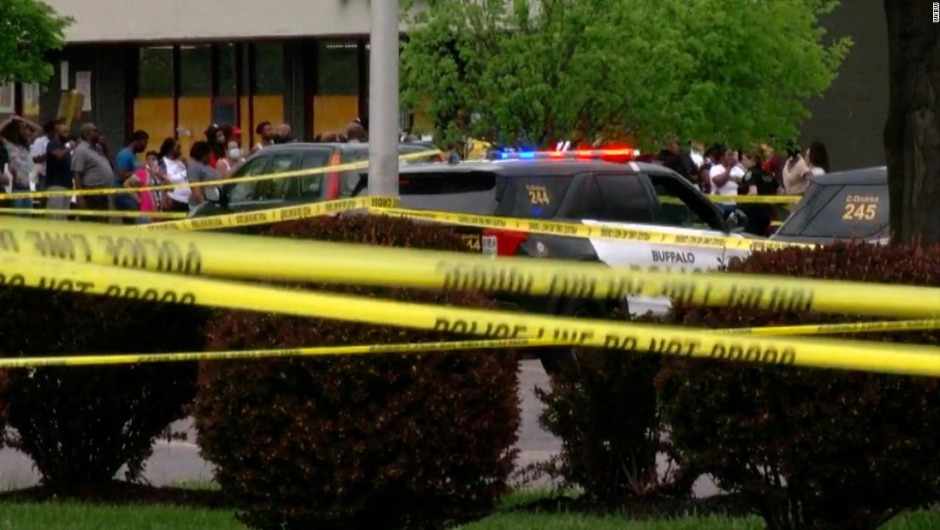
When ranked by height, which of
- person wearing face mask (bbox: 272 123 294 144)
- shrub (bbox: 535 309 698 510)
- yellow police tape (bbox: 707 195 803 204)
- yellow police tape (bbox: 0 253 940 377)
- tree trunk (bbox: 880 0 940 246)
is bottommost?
shrub (bbox: 535 309 698 510)

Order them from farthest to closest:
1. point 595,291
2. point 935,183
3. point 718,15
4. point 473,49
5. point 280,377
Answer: point 718,15
point 473,49
point 935,183
point 280,377
point 595,291

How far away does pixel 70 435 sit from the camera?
837 centimetres

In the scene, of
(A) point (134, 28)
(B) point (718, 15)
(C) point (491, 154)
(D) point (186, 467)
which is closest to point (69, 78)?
(A) point (134, 28)

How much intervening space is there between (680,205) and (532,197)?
165cm

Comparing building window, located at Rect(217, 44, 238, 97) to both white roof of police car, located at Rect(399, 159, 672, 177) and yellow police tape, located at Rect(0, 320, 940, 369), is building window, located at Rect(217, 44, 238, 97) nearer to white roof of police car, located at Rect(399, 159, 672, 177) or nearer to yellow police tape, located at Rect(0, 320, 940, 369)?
white roof of police car, located at Rect(399, 159, 672, 177)

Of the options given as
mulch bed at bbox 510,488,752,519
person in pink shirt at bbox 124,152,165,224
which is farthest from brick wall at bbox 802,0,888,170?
mulch bed at bbox 510,488,752,519

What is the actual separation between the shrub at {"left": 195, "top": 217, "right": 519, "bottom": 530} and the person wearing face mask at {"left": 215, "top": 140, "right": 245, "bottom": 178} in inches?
672

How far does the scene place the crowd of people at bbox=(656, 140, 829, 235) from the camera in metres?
22.3

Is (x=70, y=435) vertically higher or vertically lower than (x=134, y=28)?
lower

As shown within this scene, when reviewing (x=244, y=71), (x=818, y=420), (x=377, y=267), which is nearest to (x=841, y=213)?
(x=818, y=420)

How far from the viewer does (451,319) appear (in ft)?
16.9

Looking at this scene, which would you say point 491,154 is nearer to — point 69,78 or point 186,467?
point 186,467

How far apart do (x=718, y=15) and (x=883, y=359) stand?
21229 millimetres

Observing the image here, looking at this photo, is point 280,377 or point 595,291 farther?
point 280,377
